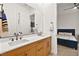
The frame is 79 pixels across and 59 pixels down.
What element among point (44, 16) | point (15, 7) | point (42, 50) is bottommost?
point (42, 50)

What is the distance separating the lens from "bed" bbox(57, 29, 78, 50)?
200cm

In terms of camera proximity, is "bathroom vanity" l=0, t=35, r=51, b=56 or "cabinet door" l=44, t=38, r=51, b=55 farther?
"cabinet door" l=44, t=38, r=51, b=55

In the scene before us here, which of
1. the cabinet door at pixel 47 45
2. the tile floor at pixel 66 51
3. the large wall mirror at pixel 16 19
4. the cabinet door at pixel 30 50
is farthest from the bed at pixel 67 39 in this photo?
the large wall mirror at pixel 16 19

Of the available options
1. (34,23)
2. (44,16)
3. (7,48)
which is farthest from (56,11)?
(7,48)

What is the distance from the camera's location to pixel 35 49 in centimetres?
200

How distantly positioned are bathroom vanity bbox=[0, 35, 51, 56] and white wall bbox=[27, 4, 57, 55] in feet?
0.32

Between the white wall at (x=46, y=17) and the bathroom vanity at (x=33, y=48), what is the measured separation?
99mm

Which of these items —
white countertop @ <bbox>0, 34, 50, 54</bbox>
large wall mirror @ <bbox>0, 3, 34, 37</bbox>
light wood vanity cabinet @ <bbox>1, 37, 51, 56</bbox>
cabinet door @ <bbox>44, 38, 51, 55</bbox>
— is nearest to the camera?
white countertop @ <bbox>0, 34, 50, 54</bbox>

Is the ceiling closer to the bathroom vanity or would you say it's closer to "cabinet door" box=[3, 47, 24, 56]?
the bathroom vanity

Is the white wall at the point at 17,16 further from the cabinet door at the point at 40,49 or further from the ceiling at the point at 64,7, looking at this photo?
the ceiling at the point at 64,7

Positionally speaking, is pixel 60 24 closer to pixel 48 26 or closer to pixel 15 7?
pixel 48 26

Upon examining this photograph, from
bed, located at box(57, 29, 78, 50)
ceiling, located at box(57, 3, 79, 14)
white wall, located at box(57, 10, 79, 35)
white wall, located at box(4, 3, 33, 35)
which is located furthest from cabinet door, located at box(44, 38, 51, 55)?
ceiling, located at box(57, 3, 79, 14)

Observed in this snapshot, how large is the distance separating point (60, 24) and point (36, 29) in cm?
50

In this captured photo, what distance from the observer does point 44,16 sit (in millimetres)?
2088
